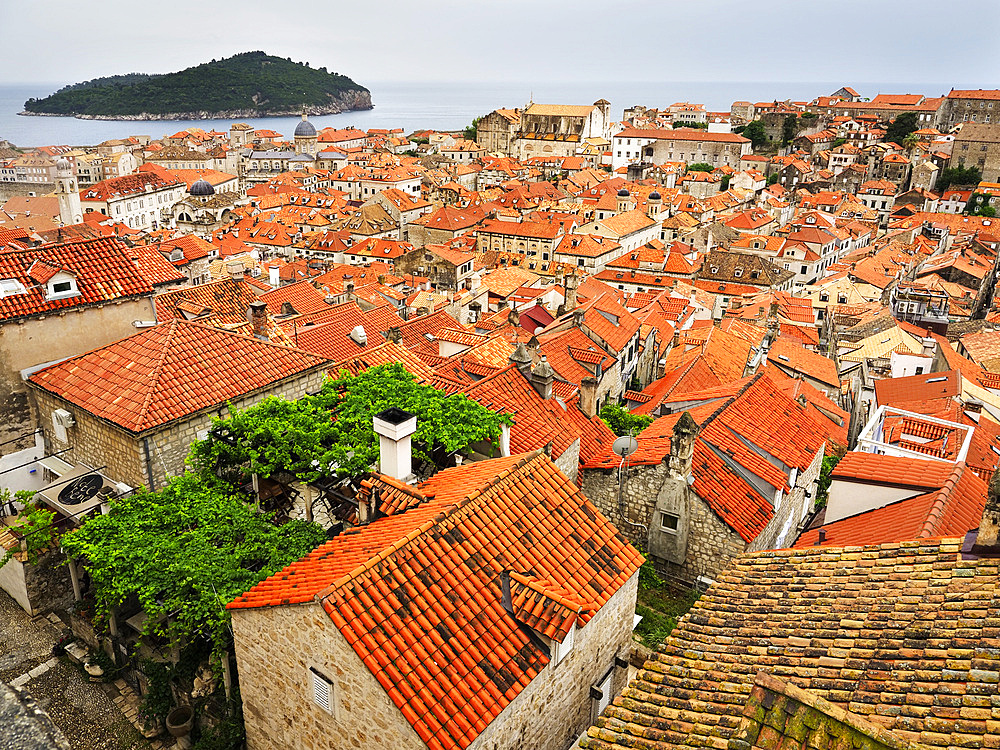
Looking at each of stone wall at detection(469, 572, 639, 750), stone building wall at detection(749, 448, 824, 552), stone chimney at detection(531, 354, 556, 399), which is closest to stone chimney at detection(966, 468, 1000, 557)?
stone wall at detection(469, 572, 639, 750)

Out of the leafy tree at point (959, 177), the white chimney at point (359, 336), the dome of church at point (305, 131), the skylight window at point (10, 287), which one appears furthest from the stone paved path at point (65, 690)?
the dome of church at point (305, 131)

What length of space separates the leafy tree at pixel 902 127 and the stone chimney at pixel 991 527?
127 metres

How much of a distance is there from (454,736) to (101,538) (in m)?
6.43

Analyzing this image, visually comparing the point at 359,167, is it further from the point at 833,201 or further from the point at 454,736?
the point at 454,736

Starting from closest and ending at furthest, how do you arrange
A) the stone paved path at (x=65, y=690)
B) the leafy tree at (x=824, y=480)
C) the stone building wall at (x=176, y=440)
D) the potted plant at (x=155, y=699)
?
the stone paved path at (x=65, y=690), the potted plant at (x=155, y=699), the stone building wall at (x=176, y=440), the leafy tree at (x=824, y=480)

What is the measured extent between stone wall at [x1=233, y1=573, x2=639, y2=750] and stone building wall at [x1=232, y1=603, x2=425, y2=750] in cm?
1

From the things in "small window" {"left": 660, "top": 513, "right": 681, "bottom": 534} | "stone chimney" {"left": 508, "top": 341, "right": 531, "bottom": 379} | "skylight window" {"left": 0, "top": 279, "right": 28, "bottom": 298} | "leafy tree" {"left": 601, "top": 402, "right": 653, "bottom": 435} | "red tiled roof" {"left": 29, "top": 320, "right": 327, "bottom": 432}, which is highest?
"skylight window" {"left": 0, "top": 279, "right": 28, "bottom": 298}

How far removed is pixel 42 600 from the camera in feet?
41.1

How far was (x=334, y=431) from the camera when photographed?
12008 mm

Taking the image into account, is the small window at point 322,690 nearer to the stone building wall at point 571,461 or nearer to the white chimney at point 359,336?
the stone building wall at point 571,461

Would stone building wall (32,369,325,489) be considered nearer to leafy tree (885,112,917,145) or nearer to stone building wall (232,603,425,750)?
stone building wall (232,603,425,750)

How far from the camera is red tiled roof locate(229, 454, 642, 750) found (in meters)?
7.35

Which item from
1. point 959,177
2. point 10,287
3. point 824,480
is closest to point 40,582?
point 10,287

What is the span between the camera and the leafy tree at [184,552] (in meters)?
9.57
